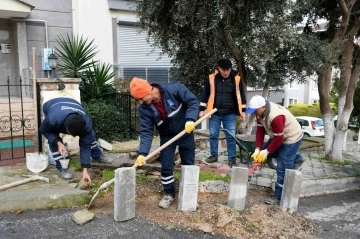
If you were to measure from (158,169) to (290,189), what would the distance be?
1.90 m

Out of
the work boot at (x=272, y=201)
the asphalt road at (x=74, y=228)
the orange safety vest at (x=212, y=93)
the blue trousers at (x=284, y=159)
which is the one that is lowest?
the asphalt road at (x=74, y=228)

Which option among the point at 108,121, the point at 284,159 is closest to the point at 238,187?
the point at 284,159

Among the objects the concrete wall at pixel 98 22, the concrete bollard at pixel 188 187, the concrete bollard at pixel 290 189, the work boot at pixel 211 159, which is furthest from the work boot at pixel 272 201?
the concrete wall at pixel 98 22

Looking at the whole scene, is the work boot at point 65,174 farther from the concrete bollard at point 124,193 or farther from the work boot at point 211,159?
the work boot at point 211,159

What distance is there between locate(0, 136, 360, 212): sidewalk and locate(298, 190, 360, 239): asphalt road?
206 mm

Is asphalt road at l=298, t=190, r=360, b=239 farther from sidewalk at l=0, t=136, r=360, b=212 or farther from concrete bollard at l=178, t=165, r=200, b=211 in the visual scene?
concrete bollard at l=178, t=165, r=200, b=211

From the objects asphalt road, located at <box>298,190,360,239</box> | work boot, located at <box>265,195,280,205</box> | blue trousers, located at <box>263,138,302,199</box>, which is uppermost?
blue trousers, located at <box>263,138,302,199</box>

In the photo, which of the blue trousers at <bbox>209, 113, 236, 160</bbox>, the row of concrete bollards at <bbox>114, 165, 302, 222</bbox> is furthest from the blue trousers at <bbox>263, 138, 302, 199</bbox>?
the blue trousers at <bbox>209, 113, 236, 160</bbox>

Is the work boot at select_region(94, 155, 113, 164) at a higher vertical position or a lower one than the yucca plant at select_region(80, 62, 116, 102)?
lower

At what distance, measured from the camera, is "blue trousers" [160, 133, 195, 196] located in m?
4.09

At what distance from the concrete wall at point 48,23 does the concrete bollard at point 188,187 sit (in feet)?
22.3

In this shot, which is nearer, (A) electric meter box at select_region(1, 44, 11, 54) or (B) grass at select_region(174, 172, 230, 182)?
(B) grass at select_region(174, 172, 230, 182)

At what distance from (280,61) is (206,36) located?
1.43 m

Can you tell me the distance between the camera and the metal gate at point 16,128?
232 inches
